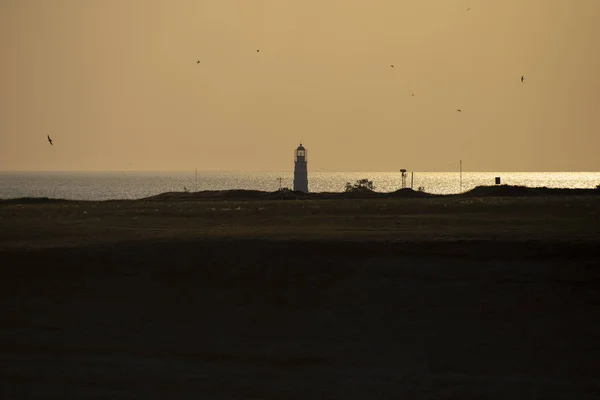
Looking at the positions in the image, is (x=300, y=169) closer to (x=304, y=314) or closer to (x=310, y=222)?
(x=310, y=222)

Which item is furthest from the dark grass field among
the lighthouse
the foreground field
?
the lighthouse

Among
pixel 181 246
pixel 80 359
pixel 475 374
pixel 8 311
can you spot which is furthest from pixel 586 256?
pixel 8 311

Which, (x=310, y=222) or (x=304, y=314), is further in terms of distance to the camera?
(x=310, y=222)

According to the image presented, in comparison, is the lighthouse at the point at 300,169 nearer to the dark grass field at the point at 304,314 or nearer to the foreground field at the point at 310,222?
the foreground field at the point at 310,222

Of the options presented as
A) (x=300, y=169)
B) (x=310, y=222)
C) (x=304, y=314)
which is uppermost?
(x=300, y=169)

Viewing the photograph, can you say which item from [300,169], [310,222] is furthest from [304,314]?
[300,169]

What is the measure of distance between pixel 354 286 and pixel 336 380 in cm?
517

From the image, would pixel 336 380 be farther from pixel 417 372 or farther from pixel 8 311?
pixel 8 311

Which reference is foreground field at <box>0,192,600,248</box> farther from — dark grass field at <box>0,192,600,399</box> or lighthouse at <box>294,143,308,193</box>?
lighthouse at <box>294,143,308,193</box>

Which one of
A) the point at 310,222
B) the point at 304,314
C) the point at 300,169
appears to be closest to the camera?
the point at 304,314

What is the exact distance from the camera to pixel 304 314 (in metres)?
20.1

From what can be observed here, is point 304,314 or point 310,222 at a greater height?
point 310,222

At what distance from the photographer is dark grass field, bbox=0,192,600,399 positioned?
1648 cm

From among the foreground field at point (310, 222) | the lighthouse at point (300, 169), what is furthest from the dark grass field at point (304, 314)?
the lighthouse at point (300, 169)
